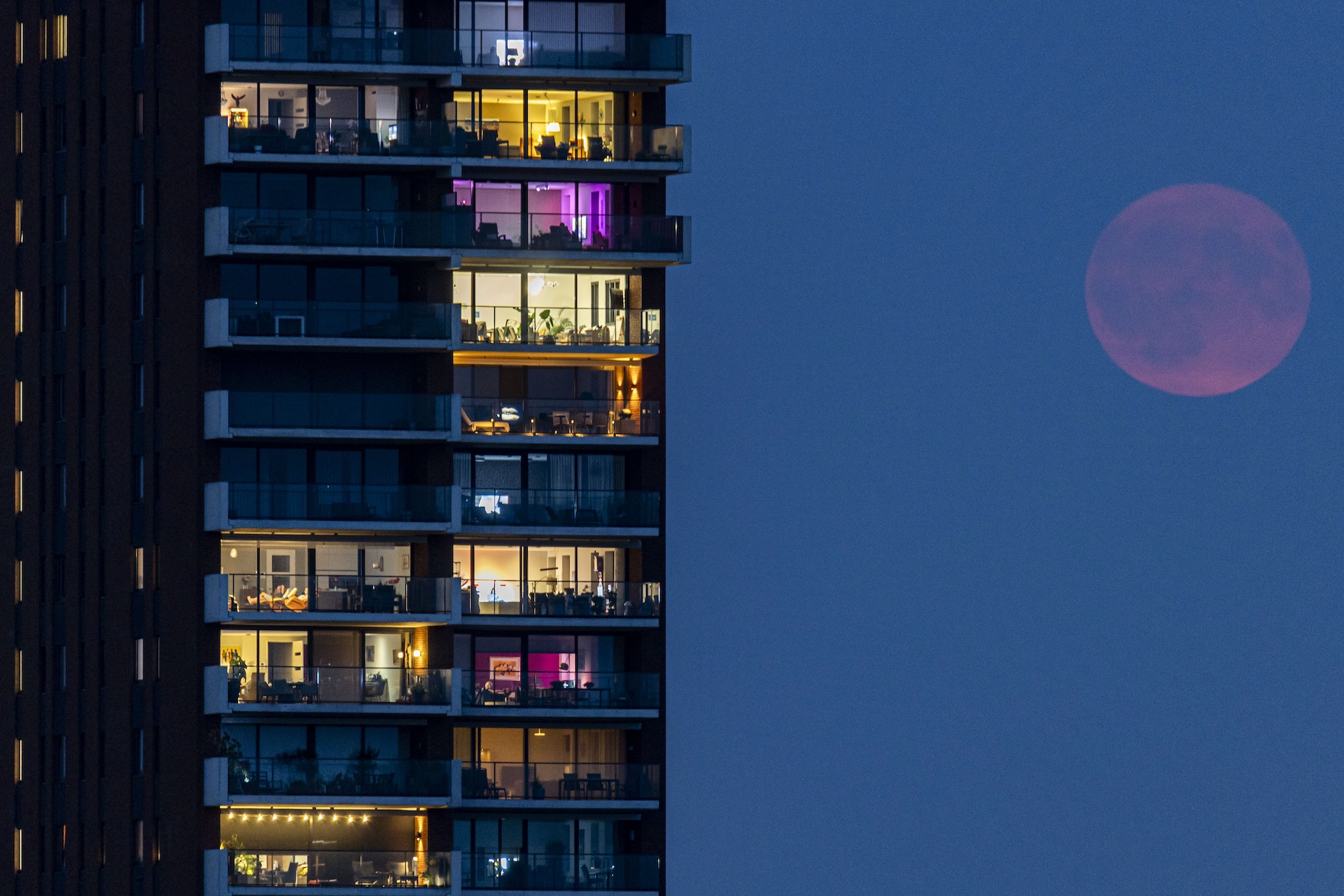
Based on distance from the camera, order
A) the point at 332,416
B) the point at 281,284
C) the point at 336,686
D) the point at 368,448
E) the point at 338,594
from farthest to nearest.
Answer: the point at 368,448
the point at 281,284
the point at 338,594
the point at 332,416
the point at 336,686

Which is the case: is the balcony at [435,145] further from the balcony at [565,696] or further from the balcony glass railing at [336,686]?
the balcony at [565,696]

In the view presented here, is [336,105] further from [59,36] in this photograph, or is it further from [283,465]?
[283,465]

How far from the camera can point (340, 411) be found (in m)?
98.8

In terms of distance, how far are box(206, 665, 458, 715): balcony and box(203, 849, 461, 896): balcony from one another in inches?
171

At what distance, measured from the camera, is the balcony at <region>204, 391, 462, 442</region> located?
9781cm

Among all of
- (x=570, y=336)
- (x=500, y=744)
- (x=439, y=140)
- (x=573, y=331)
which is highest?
(x=439, y=140)

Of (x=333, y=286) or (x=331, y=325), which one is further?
(x=333, y=286)

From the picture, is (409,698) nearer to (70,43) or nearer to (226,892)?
(226,892)

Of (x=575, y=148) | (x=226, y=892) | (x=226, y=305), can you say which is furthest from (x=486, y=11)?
(x=226, y=892)

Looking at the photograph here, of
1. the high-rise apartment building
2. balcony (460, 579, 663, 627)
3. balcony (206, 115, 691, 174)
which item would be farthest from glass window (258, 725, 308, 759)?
balcony (206, 115, 691, 174)

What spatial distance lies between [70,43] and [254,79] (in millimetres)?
7611

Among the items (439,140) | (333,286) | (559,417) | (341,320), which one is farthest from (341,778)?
(439,140)

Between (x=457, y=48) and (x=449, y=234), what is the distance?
5957mm

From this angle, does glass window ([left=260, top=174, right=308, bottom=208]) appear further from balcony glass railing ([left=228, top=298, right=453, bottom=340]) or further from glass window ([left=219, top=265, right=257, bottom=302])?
balcony glass railing ([left=228, top=298, right=453, bottom=340])
